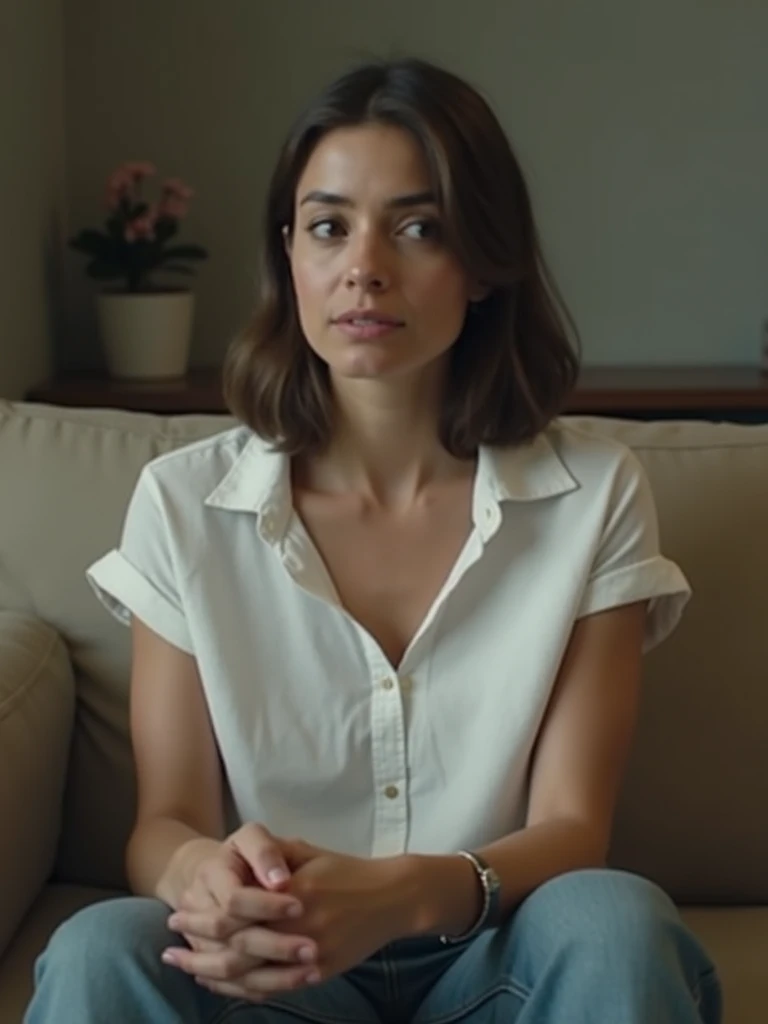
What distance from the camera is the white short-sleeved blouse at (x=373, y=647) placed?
1375mm

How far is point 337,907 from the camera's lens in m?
1.15

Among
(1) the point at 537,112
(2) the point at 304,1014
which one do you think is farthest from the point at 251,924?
(1) the point at 537,112

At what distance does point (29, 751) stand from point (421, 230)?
57 cm

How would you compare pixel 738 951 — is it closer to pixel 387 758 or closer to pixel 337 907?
pixel 387 758

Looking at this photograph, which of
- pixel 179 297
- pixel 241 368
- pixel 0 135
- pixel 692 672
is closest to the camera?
pixel 241 368

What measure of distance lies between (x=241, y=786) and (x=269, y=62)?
5.45ft

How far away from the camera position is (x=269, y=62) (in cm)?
274

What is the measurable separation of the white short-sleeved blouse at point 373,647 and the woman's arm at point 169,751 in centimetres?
2

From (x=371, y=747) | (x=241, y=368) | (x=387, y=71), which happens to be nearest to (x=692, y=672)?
(x=371, y=747)

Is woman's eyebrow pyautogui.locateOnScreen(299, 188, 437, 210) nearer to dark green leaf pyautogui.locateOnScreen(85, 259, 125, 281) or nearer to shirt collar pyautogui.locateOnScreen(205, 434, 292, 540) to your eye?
shirt collar pyautogui.locateOnScreen(205, 434, 292, 540)

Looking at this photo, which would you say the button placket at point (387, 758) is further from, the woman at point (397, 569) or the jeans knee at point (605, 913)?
the jeans knee at point (605, 913)

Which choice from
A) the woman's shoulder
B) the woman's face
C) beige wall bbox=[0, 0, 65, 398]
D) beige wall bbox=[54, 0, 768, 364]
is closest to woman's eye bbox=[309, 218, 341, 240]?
the woman's face

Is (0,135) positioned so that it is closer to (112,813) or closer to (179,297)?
(179,297)

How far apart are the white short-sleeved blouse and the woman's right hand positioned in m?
0.23
